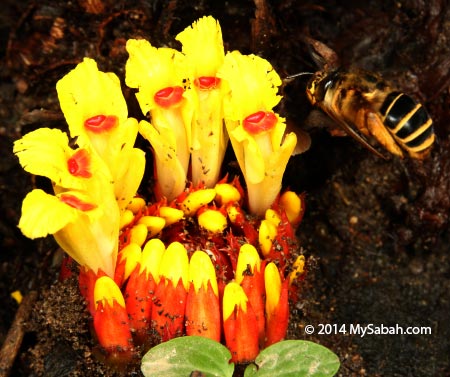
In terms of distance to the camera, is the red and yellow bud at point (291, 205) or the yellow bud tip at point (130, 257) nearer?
the yellow bud tip at point (130, 257)

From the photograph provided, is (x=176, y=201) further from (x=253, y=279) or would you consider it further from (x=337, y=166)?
(x=337, y=166)

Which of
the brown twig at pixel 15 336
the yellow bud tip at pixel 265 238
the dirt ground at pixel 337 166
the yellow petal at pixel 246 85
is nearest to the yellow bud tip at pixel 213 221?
the yellow bud tip at pixel 265 238

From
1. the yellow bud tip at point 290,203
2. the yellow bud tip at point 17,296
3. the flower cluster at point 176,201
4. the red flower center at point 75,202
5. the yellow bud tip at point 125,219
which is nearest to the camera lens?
the red flower center at point 75,202

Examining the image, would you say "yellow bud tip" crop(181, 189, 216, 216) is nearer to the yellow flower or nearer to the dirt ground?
the yellow flower

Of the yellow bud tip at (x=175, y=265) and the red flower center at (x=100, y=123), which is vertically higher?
the red flower center at (x=100, y=123)

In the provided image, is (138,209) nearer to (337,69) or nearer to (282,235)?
(282,235)

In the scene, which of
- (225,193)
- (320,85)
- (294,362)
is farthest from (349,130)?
(294,362)

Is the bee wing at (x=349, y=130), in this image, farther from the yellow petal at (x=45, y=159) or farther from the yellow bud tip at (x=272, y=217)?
the yellow petal at (x=45, y=159)
